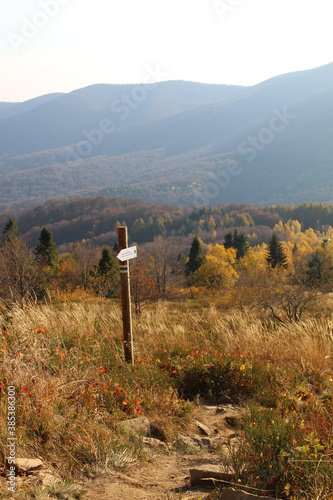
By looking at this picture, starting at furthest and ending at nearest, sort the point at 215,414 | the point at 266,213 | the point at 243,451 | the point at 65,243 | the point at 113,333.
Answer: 1. the point at 266,213
2. the point at 65,243
3. the point at 113,333
4. the point at 215,414
5. the point at 243,451

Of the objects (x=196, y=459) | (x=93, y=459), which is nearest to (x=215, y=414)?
(x=196, y=459)

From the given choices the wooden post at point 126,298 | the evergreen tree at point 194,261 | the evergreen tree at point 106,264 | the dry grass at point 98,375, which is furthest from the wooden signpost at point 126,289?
the evergreen tree at point 194,261

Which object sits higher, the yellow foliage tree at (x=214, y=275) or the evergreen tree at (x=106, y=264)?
the evergreen tree at (x=106, y=264)

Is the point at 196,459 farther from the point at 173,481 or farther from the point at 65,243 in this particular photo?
the point at 65,243

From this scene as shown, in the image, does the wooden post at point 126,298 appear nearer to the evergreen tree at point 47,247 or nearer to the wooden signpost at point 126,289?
the wooden signpost at point 126,289

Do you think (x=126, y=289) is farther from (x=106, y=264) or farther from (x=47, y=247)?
(x=47, y=247)

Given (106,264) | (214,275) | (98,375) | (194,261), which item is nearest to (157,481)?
(98,375)

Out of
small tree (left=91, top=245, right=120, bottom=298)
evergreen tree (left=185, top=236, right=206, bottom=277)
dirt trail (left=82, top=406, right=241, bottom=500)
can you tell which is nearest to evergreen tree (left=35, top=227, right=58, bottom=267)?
small tree (left=91, top=245, right=120, bottom=298)

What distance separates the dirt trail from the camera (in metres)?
2.65

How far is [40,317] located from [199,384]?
2.64m

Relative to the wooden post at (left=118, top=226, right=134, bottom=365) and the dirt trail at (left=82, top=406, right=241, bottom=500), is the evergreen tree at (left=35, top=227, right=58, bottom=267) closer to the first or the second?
the wooden post at (left=118, top=226, right=134, bottom=365)

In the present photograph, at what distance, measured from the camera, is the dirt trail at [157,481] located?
2.65m

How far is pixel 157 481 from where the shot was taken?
2.90 metres

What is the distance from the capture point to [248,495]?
7.71ft
